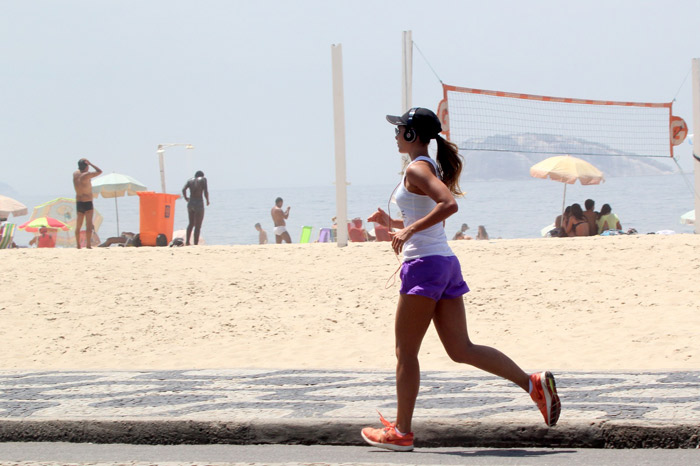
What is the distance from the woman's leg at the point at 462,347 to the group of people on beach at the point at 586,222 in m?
11.7

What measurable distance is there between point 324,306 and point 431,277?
7.16 meters

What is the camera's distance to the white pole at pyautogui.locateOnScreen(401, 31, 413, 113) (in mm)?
13195

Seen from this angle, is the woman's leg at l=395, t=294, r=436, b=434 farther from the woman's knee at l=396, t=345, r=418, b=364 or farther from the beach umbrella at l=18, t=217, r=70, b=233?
the beach umbrella at l=18, t=217, r=70, b=233

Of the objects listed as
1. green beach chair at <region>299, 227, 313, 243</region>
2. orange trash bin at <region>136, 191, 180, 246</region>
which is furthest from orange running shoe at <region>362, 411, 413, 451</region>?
green beach chair at <region>299, 227, 313, 243</region>

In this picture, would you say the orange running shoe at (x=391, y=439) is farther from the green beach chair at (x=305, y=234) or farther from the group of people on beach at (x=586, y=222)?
the green beach chair at (x=305, y=234)

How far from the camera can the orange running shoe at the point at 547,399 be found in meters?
4.27

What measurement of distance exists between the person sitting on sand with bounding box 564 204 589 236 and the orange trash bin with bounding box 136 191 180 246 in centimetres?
746

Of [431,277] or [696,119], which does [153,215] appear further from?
[431,277]

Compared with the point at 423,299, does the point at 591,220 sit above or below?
above

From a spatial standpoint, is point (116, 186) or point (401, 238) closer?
point (401, 238)

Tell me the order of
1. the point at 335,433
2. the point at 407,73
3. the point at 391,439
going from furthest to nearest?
1. the point at 407,73
2. the point at 335,433
3. the point at 391,439

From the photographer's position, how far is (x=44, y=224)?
23.8m

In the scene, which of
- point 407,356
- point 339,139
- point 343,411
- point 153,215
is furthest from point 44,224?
point 407,356

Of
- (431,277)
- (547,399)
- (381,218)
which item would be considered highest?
(381,218)
